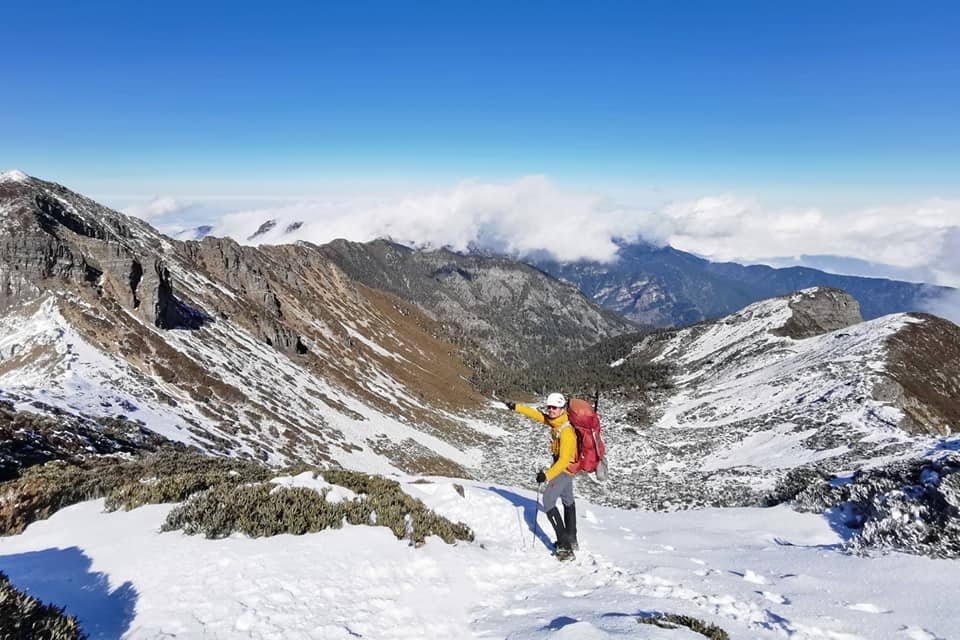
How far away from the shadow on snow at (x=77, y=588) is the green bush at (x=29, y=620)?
0.59 meters

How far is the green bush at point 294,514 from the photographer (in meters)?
10.0

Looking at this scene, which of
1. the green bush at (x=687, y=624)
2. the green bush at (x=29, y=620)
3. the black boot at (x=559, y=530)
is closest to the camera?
the green bush at (x=29, y=620)

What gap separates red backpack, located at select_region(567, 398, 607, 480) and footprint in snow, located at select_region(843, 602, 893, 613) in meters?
4.63

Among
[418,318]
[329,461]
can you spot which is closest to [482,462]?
[329,461]

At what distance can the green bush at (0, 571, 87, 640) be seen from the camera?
16.9ft

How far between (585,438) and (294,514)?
6.41 metres

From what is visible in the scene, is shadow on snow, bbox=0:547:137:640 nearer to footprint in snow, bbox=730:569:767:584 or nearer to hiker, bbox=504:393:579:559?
hiker, bbox=504:393:579:559

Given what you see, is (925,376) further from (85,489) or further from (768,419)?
(85,489)

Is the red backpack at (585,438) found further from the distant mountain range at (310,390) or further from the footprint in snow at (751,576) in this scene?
the distant mountain range at (310,390)

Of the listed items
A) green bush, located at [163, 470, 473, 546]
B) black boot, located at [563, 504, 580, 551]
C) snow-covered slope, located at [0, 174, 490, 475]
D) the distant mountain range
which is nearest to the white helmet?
black boot, located at [563, 504, 580, 551]

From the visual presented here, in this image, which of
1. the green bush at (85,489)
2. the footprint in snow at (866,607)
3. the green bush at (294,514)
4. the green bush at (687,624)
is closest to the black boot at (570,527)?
the green bush at (294,514)

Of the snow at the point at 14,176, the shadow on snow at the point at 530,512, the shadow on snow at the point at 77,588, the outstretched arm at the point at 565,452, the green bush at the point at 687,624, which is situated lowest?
the shadow on snow at the point at 530,512

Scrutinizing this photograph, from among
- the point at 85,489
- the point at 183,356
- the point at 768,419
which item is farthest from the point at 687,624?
the point at 768,419

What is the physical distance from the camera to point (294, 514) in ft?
35.0
